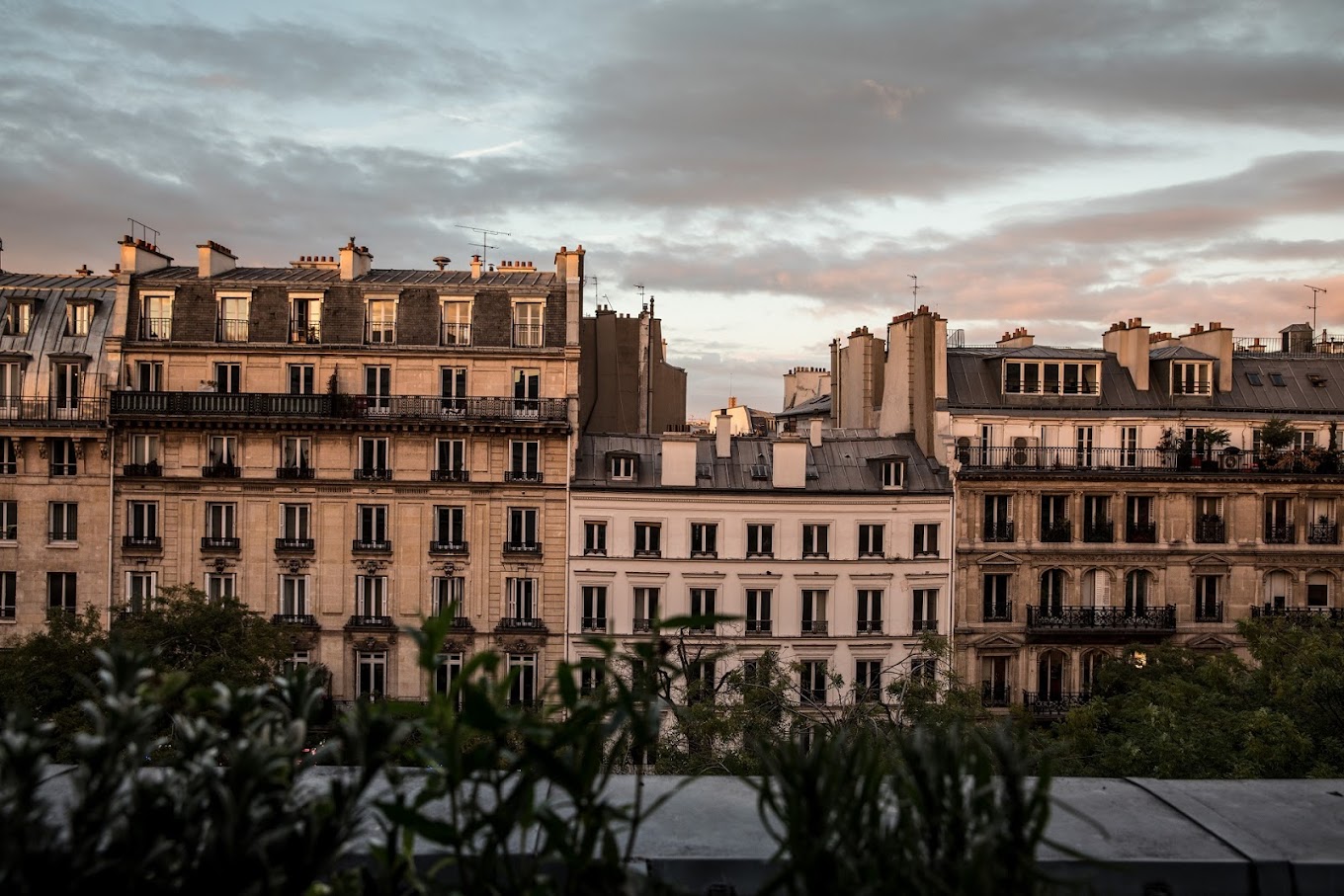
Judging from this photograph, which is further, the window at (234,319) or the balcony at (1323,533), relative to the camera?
the balcony at (1323,533)

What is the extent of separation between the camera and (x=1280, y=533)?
40.2 metres

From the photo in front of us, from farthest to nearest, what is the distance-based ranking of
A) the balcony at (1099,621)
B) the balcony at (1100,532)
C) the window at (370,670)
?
the balcony at (1100,532), the balcony at (1099,621), the window at (370,670)

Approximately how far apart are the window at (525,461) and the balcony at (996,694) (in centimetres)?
1722

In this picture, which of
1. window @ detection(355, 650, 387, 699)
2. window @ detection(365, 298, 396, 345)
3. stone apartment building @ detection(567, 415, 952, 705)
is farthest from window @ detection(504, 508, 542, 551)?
window @ detection(365, 298, 396, 345)

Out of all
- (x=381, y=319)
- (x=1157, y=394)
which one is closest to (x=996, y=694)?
(x=1157, y=394)

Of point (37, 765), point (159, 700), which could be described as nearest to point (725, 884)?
point (159, 700)

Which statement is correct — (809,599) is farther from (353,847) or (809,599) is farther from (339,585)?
(353,847)

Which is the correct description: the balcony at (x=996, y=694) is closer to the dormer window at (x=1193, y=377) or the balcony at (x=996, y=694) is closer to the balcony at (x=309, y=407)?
the dormer window at (x=1193, y=377)

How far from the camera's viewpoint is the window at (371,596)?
37.4 metres

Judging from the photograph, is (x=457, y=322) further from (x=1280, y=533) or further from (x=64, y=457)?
(x=1280, y=533)

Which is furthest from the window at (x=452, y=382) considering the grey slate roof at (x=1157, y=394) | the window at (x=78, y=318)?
the grey slate roof at (x=1157, y=394)

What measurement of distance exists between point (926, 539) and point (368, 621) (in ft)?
62.8

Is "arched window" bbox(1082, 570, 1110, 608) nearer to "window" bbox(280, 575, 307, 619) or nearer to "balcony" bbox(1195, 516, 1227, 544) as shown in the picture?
"balcony" bbox(1195, 516, 1227, 544)

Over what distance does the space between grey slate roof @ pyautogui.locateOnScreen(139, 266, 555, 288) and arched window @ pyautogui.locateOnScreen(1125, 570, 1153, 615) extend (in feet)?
76.0
